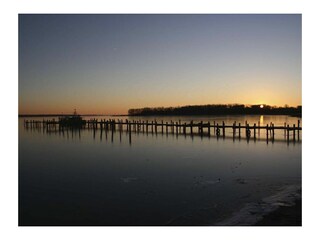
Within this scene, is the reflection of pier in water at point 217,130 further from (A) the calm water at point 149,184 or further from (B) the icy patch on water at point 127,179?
(B) the icy patch on water at point 127,179

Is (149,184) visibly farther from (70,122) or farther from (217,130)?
(70,122)

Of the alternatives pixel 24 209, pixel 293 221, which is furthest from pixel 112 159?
pixel 293 221

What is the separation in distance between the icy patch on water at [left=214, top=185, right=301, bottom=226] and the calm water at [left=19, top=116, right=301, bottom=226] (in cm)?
23

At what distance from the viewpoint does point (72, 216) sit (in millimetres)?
7242

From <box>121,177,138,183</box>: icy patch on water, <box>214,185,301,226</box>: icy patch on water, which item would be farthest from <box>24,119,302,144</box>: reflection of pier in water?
<box>214,185,301,226</box>: icy patch on water

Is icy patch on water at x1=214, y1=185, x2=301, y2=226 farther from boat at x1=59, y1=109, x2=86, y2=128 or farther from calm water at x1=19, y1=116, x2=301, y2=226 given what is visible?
boat at x1=59, y1=109, x2=86, y2=128

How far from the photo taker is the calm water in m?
7.20

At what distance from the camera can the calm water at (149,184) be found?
720 centimetres

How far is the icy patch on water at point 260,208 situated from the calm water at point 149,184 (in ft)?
0.76

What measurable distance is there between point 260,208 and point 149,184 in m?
3.82
